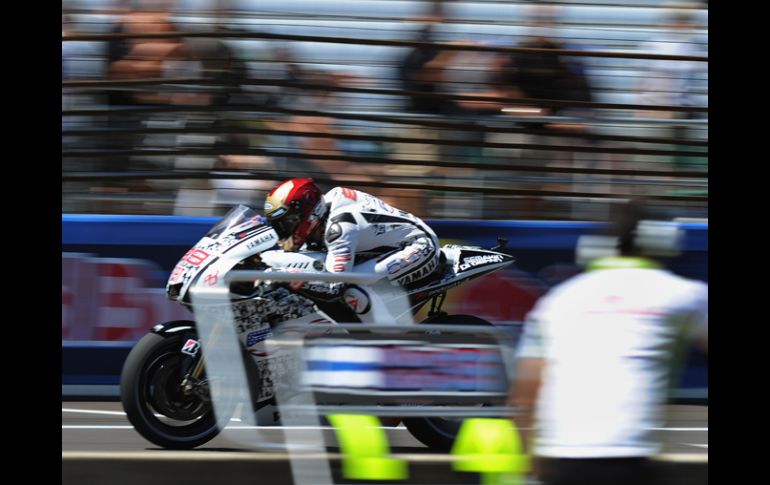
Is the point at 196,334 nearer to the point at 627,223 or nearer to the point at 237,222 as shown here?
the point at 237,222

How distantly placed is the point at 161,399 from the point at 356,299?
123cm

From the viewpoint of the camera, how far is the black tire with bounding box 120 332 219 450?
7066mm

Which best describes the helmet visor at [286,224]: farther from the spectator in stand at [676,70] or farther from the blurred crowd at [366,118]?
the spectator in stand at [676,70]

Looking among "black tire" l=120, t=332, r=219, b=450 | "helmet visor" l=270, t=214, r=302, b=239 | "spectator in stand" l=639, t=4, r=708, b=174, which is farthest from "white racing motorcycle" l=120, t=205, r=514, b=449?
"spectator in stand" l=639, t=4, r=708, b=174

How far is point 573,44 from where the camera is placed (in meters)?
10.1

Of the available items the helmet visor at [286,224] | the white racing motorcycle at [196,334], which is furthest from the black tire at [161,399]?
the helmet visor at [286,224]

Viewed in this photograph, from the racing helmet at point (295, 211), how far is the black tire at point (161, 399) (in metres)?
0.88

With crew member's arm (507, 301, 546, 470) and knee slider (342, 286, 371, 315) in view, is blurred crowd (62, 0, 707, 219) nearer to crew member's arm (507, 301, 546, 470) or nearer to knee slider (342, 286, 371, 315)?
knee slider (342, 286, 371, 315)

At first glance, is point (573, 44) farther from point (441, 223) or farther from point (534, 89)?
point (441, 223)

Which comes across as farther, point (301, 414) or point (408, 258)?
point (408, 258)
